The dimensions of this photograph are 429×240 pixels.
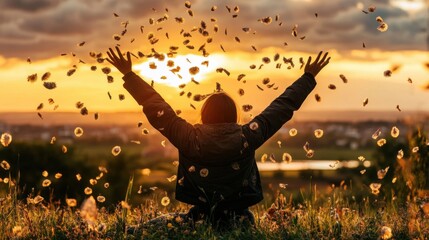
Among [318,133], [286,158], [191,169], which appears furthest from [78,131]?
[318,133]

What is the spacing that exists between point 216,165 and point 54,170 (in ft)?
84.3

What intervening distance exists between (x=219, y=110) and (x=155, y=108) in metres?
0.70

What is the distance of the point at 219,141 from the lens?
685 cm

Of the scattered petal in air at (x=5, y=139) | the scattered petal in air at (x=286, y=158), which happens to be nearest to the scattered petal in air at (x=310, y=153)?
the scattered petal in air at (x=286, y=158)

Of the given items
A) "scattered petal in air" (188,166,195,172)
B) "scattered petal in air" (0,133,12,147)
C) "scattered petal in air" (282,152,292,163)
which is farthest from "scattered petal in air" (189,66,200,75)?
"scattered petal in air" (0,133,12,147)

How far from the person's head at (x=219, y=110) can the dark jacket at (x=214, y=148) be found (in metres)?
0.09

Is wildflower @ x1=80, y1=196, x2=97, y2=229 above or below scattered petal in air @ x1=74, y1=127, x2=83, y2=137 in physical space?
below

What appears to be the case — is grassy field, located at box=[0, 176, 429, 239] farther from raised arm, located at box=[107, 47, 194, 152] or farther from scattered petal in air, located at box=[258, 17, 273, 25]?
scattered petal in air, located at box=[258, 17, 273, 25]

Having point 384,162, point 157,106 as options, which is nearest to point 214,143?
→ point 157,106

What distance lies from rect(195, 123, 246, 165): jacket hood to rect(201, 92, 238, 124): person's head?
0.26ft

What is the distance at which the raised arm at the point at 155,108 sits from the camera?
22.5 feet

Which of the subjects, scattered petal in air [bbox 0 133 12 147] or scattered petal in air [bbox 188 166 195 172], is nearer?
scattered petal in air [bbox 188 166 195 172]

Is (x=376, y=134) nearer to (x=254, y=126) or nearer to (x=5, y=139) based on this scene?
(x=254, y=126)

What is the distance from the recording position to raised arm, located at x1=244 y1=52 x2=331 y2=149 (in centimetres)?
706
